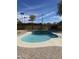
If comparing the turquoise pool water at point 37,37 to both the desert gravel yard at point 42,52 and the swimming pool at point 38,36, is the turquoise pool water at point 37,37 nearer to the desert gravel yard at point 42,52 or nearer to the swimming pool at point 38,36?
the swimming pool at point 38,36

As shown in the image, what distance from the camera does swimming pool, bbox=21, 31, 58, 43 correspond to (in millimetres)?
4027

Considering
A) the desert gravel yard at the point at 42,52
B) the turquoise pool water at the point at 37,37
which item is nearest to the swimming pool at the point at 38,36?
the turquoise pool water at the point at 37,37

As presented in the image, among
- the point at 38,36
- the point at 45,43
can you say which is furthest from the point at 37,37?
the point at 45,43

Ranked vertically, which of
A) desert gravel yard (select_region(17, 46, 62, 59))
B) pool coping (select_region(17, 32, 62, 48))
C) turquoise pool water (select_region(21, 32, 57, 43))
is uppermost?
turquoise pool water (select_region(21, 32, 57, 43))

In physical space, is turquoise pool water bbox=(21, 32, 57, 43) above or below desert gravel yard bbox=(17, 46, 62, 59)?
above

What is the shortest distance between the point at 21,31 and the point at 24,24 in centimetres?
9

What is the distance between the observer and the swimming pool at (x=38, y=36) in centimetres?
403

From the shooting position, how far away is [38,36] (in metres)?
4.03

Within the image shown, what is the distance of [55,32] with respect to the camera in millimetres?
4039

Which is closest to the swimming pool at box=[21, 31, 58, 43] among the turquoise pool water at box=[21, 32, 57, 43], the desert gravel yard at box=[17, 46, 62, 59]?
the turquoise pool water at box=[21, 32, 57, 43]

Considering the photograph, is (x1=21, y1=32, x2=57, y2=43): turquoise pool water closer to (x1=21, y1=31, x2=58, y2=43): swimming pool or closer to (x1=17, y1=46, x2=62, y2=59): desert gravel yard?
(x1=21, y1=31, x2=58, y2=43): swimming pool

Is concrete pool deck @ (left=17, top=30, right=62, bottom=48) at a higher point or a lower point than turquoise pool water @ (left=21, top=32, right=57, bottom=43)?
lower
